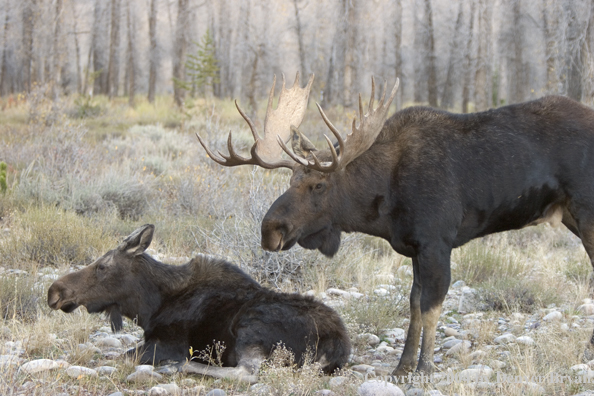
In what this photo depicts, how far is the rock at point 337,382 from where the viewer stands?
4.43 meters

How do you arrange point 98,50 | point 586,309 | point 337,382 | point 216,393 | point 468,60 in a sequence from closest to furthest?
point 216,393 < point 337,382 < point 586,309 < point 468,60 < point 98,50

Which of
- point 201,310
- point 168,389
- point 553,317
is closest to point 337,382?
point 168,389

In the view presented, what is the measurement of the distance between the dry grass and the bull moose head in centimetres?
94

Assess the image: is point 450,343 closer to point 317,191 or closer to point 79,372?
point 317,191

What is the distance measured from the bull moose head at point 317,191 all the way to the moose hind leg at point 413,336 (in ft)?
2.15

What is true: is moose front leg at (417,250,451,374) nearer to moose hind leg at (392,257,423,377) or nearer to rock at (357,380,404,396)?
moose hind leg at (392,257,423,377)

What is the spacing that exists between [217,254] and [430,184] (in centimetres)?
386

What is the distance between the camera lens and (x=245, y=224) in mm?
7887

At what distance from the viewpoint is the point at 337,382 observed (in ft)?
14.8

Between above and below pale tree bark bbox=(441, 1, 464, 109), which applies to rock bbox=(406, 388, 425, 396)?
below

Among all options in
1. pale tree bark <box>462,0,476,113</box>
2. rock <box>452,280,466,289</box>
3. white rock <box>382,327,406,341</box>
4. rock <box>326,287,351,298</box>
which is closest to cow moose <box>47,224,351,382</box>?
white rock <box>382,327,406,341</box>

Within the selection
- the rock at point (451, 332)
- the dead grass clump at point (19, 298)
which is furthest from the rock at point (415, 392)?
the dead grass clump at point (19, 298)

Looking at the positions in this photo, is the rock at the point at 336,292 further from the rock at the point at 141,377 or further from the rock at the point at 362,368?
the rock at the point at 141,377

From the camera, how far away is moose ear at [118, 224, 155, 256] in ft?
17.8
